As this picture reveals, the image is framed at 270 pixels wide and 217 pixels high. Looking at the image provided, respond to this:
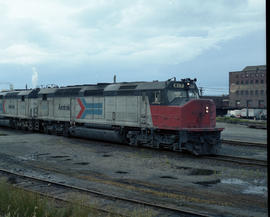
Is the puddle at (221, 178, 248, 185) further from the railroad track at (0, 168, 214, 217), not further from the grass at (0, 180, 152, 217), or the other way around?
the grass at (0, 180, 152, 217)

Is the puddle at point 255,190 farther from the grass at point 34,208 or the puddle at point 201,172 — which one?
the grass at point 34,208

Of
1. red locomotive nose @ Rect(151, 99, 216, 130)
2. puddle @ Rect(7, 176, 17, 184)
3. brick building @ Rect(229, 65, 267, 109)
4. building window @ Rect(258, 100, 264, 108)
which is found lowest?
puddle @ Rect(7, 176, 17, 184)

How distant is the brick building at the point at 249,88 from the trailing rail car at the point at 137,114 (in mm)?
61515

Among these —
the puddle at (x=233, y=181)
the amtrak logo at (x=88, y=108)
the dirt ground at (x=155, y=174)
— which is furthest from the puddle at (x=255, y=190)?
the amtrak logo at (x=88, y=108)

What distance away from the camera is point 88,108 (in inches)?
834

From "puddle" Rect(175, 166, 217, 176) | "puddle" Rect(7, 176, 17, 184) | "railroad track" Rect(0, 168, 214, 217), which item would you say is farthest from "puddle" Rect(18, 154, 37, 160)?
"puddle" Rect(175, 166, 217, 176)

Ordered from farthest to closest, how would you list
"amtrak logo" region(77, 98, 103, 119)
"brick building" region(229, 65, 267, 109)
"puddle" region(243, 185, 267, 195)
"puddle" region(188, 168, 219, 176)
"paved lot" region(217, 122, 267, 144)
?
1. "brick building" region(229, 65, 267, 109)
2. "paved lot" region(217, 122, 267, 144)
3. "amtrak logo" region(77, 98, 103, 119)
4. "puddle" region(188, 168, 219, 176)
5. "puddle" region(243, 185, 267, 195)

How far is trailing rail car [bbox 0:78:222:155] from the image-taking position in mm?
15516

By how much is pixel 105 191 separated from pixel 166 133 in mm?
7526

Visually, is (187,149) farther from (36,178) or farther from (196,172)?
(36,178)

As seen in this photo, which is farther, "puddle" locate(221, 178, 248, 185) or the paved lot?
the paved lot

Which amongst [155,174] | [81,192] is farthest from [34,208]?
[155,174]

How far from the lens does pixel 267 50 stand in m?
3.07

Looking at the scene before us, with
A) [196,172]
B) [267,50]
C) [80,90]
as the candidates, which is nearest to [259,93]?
[80,90]
